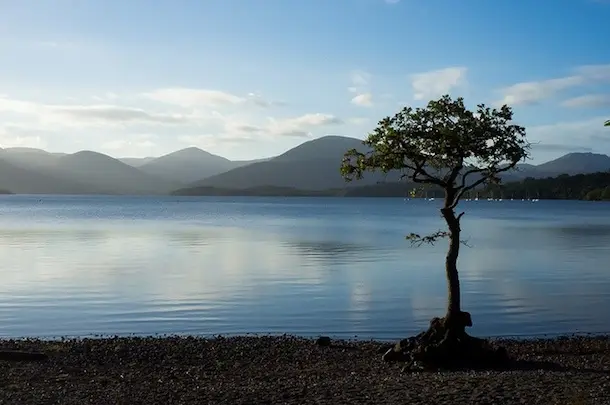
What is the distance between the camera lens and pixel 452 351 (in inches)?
662

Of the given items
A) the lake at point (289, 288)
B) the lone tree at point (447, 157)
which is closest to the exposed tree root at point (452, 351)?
the lone tree at point (447, 157)

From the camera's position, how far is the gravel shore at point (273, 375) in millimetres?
12328

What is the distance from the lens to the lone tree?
16828 millimetres

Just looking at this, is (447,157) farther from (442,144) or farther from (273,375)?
(273,375)

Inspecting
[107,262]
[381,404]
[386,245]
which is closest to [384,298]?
[381,404]

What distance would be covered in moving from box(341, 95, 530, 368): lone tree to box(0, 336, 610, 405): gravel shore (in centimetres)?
98

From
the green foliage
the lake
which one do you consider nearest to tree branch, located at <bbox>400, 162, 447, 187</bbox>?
the green foliage

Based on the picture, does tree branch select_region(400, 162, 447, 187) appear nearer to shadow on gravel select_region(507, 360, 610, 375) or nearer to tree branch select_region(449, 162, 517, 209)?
tree branch select_region(449, 162, 517, 209)

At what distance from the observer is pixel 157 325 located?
1005 inches

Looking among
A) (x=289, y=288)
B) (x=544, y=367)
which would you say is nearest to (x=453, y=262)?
(x=544, y=367)

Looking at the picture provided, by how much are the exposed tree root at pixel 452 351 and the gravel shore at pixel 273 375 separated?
0.58 metres

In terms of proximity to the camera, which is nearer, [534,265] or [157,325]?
[157,325]

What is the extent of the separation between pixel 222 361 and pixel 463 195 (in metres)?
7.65

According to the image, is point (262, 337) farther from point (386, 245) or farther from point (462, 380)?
point (386, 245)
